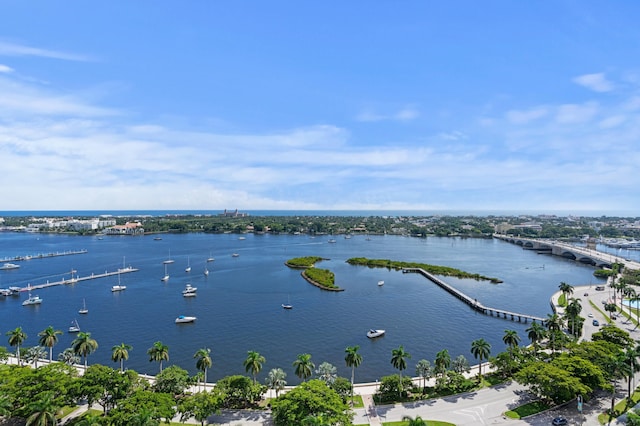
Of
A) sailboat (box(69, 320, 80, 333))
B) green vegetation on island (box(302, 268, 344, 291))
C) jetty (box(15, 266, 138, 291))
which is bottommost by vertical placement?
sailboat (box(69, 320, 80, 333))

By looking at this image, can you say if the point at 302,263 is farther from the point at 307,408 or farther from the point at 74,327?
the point at 307,408

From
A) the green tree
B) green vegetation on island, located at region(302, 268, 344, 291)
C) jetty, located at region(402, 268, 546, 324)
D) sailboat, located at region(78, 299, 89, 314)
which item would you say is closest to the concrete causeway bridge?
jetty, located at region(402, 268, 546, 324)

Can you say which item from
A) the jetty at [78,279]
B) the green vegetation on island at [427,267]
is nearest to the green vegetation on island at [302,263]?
the green vegetation on island at [427,267]

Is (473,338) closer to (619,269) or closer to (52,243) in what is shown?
(619,269)

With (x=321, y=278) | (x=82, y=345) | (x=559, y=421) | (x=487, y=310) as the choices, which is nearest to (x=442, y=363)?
(x=559, y=421)

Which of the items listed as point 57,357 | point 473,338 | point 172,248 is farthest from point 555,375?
point 172,248

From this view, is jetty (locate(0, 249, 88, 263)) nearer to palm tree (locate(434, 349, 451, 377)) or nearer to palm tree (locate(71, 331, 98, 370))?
palm tree (locate(71, 331, 98, 370))
